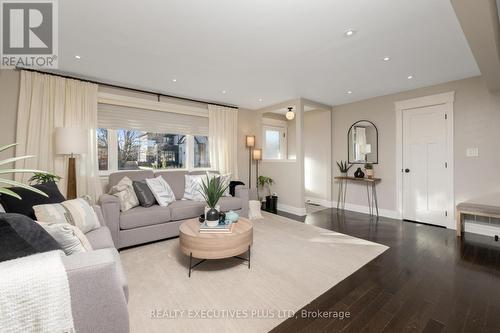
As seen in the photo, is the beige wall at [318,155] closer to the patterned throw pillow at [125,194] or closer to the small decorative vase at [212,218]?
the small decorative vase at [212,218]

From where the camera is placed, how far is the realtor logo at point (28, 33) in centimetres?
190

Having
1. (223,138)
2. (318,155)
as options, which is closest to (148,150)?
(223,138)

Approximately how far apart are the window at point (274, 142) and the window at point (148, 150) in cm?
172

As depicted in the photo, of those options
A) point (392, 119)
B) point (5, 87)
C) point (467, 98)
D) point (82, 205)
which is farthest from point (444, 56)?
point (5, 87)

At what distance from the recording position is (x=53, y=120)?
3189mm

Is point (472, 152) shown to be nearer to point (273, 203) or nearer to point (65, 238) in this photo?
point (273, 203)

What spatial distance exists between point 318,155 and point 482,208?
10.1ft

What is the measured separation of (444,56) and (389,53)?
729 mm

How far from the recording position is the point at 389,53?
8.73ft

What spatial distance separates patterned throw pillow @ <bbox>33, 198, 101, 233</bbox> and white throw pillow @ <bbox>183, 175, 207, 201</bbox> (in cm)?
160

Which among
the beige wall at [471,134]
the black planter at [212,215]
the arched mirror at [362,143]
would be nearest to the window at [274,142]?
the arched mirror at [362,143]

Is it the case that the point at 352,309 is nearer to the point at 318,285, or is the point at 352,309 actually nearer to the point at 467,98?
the point at 318,285

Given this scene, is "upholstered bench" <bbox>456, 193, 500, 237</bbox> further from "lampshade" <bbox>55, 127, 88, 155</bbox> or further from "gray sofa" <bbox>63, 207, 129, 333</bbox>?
"lampshade" <bbox>55, 127, 88, 155</bbox>

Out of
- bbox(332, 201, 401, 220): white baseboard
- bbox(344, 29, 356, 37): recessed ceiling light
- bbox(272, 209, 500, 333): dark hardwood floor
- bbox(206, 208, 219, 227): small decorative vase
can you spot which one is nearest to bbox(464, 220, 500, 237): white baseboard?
bbox(272, 209, 500, 333): dark hardwood floor
